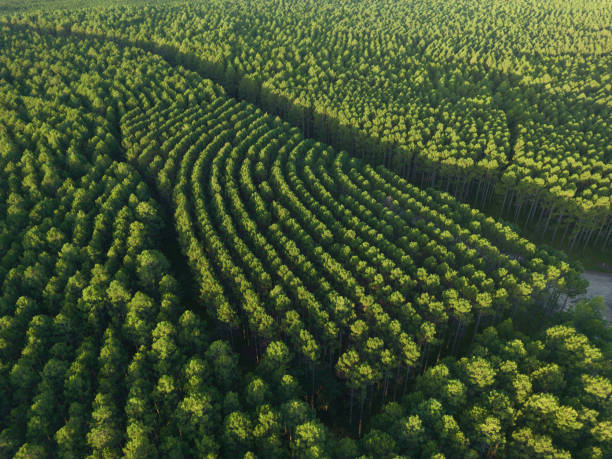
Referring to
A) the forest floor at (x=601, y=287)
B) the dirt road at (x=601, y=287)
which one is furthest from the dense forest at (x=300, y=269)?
the dirt road at (x=601, y=287)

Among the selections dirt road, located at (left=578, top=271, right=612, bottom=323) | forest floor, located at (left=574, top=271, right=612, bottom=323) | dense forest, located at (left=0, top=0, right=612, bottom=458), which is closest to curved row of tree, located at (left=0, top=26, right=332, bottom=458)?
dense forest, located at (left=0, top=0, right=612, bottom=458)

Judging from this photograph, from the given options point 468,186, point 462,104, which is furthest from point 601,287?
point 462,104

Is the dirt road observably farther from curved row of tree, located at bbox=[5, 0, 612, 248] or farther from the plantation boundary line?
curved row of tree, located at bbox=[5, 0, 612, 248]

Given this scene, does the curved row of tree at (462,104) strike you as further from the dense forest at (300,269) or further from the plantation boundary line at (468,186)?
the dense forest at (300,269)

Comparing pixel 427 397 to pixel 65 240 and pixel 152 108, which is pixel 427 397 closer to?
pixel 65 240

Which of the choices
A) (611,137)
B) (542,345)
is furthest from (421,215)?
(611,137)
